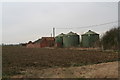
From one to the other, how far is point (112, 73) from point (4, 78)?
469 cm

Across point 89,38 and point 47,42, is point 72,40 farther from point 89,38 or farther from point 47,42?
point 47,42

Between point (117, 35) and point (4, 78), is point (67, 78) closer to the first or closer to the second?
point (4, 78)

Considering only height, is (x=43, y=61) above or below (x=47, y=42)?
below

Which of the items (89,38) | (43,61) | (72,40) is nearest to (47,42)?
(72,40)

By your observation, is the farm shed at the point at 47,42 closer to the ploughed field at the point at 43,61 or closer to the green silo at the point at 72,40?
the green silo at the point at 72,40

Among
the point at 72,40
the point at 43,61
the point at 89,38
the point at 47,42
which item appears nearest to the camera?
the point at 43,61

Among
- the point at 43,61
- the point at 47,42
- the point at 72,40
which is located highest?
the point at 72,40

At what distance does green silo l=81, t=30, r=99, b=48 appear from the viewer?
50.7 meters

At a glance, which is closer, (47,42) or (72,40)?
(72,40)

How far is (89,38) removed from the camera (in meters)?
51.8

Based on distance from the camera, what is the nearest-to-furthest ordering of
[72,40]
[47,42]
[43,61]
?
[43,61], [72,40], [47,42]

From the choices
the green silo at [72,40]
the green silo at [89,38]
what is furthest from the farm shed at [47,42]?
the green silo at [89,38]

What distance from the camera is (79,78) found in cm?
902

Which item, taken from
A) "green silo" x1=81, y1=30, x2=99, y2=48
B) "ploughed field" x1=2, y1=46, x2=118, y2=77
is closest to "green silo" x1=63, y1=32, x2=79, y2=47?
"green silo" x1=81, y1=30, x2=99, y2=48
